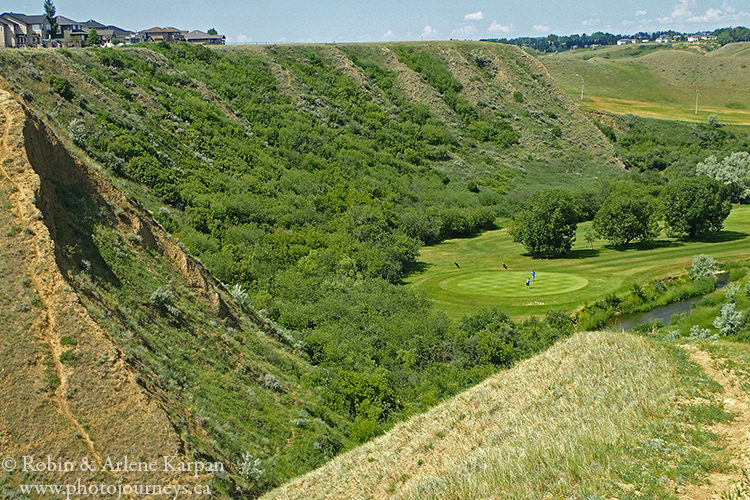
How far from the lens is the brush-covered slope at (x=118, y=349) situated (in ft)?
57.5

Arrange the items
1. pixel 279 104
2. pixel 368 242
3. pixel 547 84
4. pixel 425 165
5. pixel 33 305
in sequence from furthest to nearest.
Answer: pixel 547 84, pixel 425 165, pixel 279 104, pixel 368 242, pixel 33 305

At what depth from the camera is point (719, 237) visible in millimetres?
67000

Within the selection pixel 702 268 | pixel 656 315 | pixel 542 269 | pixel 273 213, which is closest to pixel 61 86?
pixel 273 213

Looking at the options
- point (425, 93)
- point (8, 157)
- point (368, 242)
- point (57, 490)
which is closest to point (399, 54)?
point (425, 93)

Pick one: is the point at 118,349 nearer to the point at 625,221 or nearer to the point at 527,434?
the point at 527,434

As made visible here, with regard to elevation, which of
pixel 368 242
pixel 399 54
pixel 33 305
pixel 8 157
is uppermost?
pixel 399 54

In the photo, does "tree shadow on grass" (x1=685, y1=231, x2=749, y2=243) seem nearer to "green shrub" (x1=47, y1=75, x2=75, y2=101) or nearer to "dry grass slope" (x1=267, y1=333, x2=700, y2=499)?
"dry grass slope" (x1=267, y1=333, x2=700, y2=499)

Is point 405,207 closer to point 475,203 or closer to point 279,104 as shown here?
point 475,203

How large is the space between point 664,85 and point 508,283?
459 feet

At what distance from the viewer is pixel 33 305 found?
1916 cm

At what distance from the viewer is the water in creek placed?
43.5 meters

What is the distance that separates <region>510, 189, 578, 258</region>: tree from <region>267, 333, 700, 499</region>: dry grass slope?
133ft

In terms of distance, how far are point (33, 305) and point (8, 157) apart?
625cm

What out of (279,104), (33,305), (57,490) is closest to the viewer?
(57,490)
